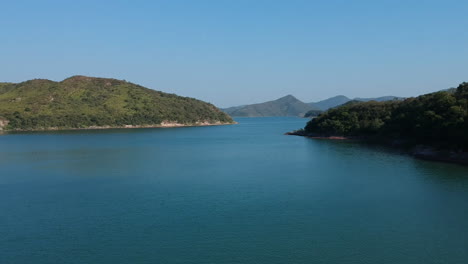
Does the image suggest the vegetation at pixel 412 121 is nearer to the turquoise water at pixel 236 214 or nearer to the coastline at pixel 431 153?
the coastline at pixel 431 153

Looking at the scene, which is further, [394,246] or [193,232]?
[193,232]

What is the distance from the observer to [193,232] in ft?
76.5

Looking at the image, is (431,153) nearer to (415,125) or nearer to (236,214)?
(415,125)

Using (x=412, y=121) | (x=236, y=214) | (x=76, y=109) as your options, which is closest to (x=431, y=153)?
(x=412, y=121)

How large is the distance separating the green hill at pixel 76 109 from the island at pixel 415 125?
9537 centimetres

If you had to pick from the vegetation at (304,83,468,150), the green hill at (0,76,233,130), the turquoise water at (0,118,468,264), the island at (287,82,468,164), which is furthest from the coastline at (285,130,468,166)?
the green hill at (0,76,233,130)

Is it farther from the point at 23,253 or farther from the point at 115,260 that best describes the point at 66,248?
the point at 115,260

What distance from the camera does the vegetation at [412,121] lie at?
182 ft

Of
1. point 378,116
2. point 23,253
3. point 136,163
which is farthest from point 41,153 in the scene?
point 378,116

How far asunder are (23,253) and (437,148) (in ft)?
190

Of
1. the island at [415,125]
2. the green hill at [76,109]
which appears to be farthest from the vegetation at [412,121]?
the green hill at [76,109]

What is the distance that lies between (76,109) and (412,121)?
152m

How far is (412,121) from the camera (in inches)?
2788

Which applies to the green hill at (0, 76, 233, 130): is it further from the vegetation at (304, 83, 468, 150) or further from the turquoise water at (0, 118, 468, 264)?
the turquoise water at (0, 118, 468, 264)
